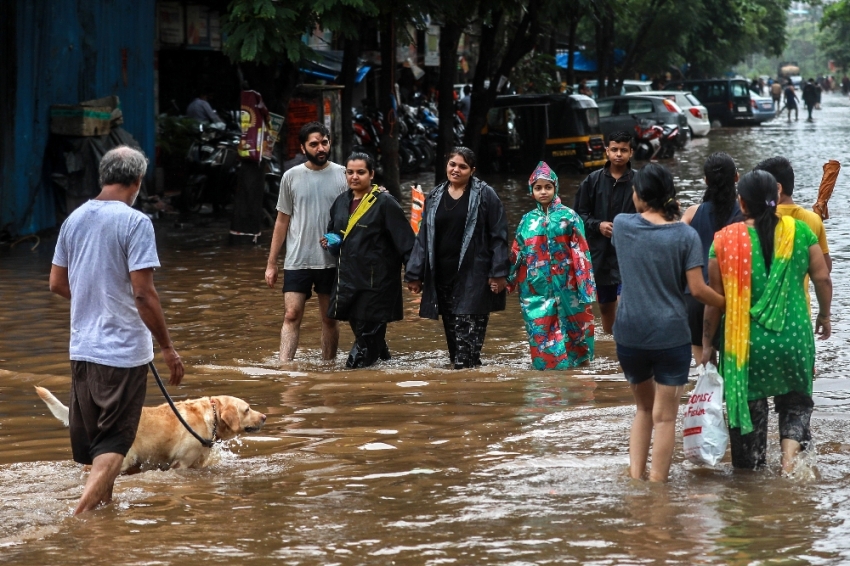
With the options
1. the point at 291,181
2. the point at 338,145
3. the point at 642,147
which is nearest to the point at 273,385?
the point at 291,181

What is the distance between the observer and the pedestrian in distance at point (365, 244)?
322 inches

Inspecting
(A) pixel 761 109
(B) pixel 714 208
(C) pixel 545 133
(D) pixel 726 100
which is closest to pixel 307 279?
(B) pixel 714 208

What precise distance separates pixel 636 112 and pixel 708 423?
2760cm

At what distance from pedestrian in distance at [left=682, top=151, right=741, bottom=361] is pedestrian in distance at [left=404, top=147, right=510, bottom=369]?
1.87m

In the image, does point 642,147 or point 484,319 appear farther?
point 642,147

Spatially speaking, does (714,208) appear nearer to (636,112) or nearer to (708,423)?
(708,423)

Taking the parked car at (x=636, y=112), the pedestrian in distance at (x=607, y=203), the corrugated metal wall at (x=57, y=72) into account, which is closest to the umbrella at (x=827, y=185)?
the pedestrian in distance at (x=607, y=203)

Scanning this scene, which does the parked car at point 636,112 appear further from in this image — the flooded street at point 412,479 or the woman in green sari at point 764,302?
the woman in green sari at point 764,302

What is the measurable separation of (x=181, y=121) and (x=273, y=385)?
12.8m

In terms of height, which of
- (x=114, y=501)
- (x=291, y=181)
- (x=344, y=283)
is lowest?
(x=114, y=501)

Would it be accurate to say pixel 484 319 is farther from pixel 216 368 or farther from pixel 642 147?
pixel 642 147

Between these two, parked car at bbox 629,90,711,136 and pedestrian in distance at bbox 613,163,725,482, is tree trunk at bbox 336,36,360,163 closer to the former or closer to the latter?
pedestrian in distance at bbox 613,163,725,482

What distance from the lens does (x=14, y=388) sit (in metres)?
7.85

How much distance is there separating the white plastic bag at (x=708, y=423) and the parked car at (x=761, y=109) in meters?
40.5
